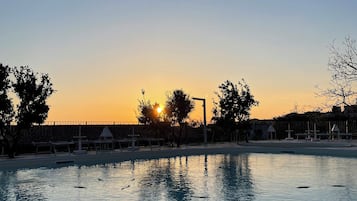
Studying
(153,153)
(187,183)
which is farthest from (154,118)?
(187,183)

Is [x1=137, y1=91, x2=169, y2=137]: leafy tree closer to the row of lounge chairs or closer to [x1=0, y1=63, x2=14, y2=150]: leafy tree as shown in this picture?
the row of lounge chairs

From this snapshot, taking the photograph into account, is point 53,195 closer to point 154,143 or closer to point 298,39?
point 298,39

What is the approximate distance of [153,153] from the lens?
1703cm

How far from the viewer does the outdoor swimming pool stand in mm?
7652

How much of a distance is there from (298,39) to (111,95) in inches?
357

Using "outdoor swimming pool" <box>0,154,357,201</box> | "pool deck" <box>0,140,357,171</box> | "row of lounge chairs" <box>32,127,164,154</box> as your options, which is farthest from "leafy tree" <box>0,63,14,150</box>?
"outdoor swimming pool" <box>0,154,357,201</box>

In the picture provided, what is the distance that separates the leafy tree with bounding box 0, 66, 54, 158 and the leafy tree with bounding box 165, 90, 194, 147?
25.0ft

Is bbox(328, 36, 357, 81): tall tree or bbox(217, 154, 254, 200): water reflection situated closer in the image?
bbox(217, 154, 254, 200): water reflection

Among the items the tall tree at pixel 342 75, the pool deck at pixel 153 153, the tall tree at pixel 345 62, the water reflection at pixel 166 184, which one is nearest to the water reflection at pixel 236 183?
the water reflection at pixel 166 184

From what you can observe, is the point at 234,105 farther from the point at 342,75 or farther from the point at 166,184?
the point at 166,184

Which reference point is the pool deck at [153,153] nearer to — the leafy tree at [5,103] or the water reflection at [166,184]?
the leafy tree at [5,103]

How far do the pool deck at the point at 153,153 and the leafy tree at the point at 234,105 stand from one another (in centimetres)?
200

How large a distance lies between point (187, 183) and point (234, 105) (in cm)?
1406

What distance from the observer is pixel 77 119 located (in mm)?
19453
